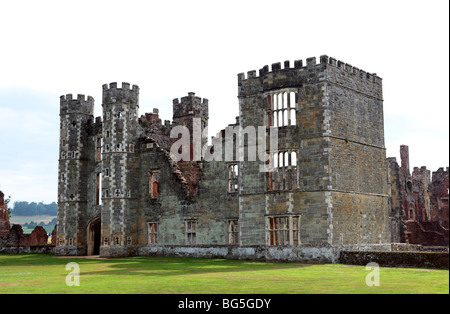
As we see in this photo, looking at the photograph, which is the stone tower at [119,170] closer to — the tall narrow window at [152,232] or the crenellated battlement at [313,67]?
the tall narrow window at [152,232]

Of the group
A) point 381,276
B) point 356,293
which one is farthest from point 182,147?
point 356,293

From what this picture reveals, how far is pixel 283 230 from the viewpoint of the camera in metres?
28.0

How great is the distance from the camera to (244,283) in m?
16.7

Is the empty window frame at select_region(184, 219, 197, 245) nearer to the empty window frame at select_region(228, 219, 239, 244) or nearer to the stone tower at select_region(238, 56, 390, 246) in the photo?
the empty window frame at select_region(228, 219, 239, 244)

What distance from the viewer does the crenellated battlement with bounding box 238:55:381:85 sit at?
28.1m

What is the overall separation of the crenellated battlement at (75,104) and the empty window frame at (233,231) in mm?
15303

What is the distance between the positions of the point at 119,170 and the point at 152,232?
4616 millimetres

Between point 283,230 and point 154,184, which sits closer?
point 283,230

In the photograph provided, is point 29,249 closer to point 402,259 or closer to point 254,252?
point 254,252

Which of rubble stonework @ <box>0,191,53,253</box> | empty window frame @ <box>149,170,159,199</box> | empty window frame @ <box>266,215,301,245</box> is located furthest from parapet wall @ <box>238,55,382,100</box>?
rubble stonework @ <box>0,191,53,253</box>

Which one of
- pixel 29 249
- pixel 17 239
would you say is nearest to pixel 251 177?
pixel 29 249

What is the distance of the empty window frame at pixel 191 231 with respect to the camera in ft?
113

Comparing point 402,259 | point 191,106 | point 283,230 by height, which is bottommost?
point 402,259
